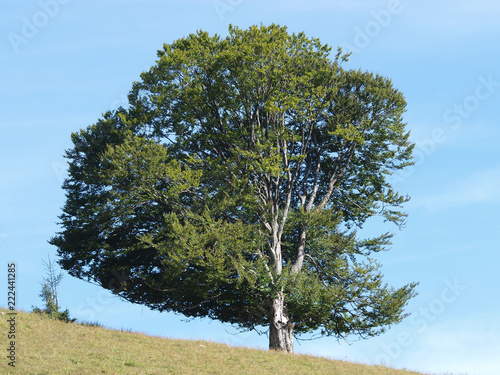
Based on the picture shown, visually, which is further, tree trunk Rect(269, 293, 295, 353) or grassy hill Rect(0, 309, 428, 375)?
tree trunk Rect(269, 293, 295, 353)

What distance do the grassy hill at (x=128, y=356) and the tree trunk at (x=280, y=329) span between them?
6.82ft

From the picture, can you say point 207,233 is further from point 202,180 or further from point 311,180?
point 311,180

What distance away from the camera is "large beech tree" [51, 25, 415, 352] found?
28.5m

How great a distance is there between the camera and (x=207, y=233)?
27047mm

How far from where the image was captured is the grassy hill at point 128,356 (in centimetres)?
1986

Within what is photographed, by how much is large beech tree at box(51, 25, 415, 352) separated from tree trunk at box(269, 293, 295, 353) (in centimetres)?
7

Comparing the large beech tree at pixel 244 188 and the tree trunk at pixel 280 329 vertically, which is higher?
the large beech tree at pixel 244 188

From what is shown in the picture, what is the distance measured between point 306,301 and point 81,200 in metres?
14.8

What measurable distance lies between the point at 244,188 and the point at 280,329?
25.3ft

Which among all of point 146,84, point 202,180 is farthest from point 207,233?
point 146,84

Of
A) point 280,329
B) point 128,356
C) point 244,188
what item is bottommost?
point 128,356

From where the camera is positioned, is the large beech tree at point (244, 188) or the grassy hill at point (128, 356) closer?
the grassy hill at point (128, 356)

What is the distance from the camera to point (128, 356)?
71.4 ft

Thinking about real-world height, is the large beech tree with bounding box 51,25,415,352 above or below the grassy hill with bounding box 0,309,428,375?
above
